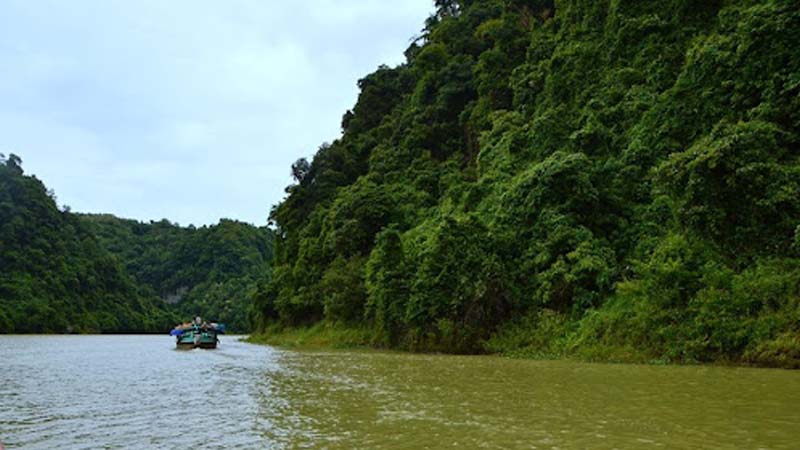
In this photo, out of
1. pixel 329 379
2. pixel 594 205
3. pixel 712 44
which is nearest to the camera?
pixel 329 379

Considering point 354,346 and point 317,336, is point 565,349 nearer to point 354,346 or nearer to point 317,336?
point 354,346

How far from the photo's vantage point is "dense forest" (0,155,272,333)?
74.7 meters

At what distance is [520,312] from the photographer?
1021 inches

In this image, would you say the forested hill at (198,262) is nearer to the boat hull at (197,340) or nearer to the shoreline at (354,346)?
the shoreline at (354,346)

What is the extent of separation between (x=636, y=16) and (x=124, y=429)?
29829 mm

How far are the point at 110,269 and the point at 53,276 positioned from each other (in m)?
11.9

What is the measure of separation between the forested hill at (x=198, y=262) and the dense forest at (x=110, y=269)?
19 centimetres

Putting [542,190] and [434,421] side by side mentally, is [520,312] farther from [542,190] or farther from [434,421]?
[434,421]

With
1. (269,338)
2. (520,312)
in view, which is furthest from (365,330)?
(269,338)

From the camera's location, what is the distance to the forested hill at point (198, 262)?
10050cm

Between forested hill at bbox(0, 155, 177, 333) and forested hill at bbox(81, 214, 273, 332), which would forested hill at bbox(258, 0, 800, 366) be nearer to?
forested hill at bbox(0, 155, 177, 333)

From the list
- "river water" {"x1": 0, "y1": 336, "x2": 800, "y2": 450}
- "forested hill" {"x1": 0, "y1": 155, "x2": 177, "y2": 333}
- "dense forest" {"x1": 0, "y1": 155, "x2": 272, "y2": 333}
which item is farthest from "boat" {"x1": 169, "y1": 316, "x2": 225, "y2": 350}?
"forested hill" {"x1": 0, "y1": 155, "x2": 177, "y2": 333}

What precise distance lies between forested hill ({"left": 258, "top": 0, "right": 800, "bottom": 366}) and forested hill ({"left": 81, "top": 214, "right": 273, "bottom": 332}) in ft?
193

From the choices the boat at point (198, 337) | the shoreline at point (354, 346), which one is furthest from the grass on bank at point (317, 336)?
the boat at point (198, 337)
